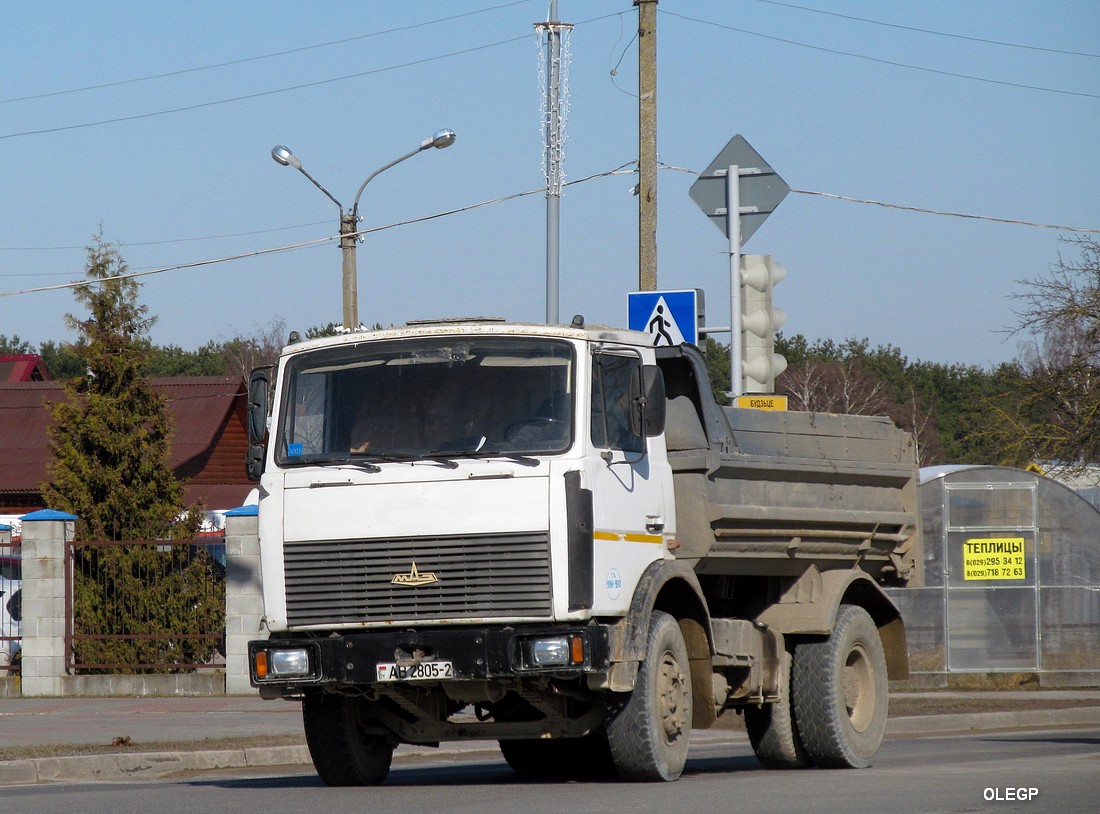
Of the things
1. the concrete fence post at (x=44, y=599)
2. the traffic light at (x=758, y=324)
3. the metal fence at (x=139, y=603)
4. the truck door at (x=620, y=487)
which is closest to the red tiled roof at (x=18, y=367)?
the concrete fence post at (x=44, y=599)

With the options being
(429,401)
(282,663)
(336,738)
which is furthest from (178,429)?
(429,401)

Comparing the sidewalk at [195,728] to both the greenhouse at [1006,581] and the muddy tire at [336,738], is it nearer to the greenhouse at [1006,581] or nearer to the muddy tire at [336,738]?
the greenhouse at [1006,581]

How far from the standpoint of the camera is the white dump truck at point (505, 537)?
362 inches

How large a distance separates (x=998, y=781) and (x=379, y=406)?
172 inches

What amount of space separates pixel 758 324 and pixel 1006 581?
31.8 feet

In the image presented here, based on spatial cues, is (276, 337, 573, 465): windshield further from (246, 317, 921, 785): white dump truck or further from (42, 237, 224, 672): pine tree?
(42, 237, 224, 672): pine tree

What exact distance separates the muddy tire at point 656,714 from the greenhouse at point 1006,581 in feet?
45.9

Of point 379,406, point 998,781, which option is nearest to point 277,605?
point 379,406

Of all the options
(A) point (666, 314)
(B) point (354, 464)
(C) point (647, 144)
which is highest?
(C) point (647, 144)

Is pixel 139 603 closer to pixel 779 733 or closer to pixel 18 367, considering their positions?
pixel 779 733

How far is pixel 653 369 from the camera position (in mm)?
9875

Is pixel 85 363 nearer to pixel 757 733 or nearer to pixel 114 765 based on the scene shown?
pixel 114 765

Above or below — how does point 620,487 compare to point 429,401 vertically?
below

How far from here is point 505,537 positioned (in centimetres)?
918
